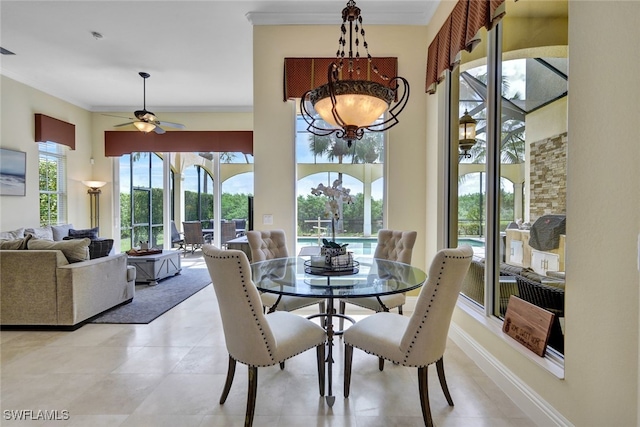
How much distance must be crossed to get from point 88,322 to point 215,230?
3759mm

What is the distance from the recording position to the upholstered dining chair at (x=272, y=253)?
2520mm

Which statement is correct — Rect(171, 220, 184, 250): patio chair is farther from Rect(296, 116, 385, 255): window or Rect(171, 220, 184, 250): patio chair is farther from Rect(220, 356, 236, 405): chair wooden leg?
Rect(220, 356, 236, 405): chair wooden leg

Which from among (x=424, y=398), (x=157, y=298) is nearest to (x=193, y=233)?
(x=157, y=298)

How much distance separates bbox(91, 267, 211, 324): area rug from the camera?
3.40 metres

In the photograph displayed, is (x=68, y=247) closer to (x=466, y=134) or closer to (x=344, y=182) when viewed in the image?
(x=344, y=182)

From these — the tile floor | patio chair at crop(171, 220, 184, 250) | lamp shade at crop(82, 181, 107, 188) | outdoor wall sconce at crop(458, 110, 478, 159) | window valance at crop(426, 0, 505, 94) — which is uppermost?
window valance at crop(426, 0, 505, 94)

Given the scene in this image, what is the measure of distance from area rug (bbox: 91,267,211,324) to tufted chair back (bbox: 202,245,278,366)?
2.19 m

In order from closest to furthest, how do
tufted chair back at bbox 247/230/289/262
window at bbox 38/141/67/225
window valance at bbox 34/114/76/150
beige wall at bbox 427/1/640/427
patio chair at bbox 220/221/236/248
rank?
1. beige wall at bbox 427/1/640/427
2. tufted chair back at bbox 247/230/289/262
3. window valance at bbox 34/114/76/150
4. window at bbox 38/141/67/225
5. patio chair at bbox 220/221/236/248

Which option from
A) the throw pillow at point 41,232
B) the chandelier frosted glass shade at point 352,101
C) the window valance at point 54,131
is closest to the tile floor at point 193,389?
the chandelier frosted glass shade at point 352,101

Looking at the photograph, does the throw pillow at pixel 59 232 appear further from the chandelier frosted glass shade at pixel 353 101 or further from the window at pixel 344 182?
the chandelier frosted glass shade at pixel 353 101

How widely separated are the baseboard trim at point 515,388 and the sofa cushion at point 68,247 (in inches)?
151

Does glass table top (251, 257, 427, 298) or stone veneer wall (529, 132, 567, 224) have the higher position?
stone veneer wall (529, 132, 567, 224)

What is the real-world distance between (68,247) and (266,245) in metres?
2.06

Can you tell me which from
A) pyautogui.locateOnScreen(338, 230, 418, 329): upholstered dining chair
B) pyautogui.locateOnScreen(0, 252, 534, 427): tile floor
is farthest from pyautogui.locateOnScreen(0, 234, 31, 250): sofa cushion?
pyautogui.locateOnScreen(338, 230, 418, 329): upholstered dining chair
